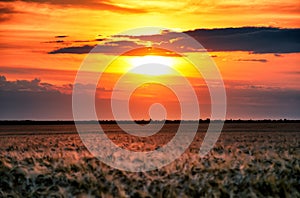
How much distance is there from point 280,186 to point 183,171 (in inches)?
136

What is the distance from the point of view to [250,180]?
1888 centimetres

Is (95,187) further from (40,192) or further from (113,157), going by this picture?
(113,157)

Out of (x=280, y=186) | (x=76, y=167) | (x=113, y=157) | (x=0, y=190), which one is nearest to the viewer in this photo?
(x=280, y=186)

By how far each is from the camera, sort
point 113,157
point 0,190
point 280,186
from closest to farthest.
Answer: point 280,186
point 0,190
point 113,157

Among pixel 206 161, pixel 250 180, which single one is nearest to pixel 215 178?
pixel 250 180

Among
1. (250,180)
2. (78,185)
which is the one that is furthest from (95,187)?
(250,180)

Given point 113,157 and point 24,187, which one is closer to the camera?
point 24,187

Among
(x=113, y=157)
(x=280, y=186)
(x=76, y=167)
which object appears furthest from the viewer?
(x=113, y=157)

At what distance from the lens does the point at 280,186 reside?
18.7m

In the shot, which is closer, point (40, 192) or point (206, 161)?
point (40, 192)

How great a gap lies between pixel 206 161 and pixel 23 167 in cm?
726

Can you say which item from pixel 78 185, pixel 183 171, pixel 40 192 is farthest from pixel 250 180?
pixel 40 192

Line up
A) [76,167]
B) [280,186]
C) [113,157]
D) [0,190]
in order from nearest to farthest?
[280,186] < [0,190] < [76,167] < [113,157]

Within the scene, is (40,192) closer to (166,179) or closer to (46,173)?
(46,173)
